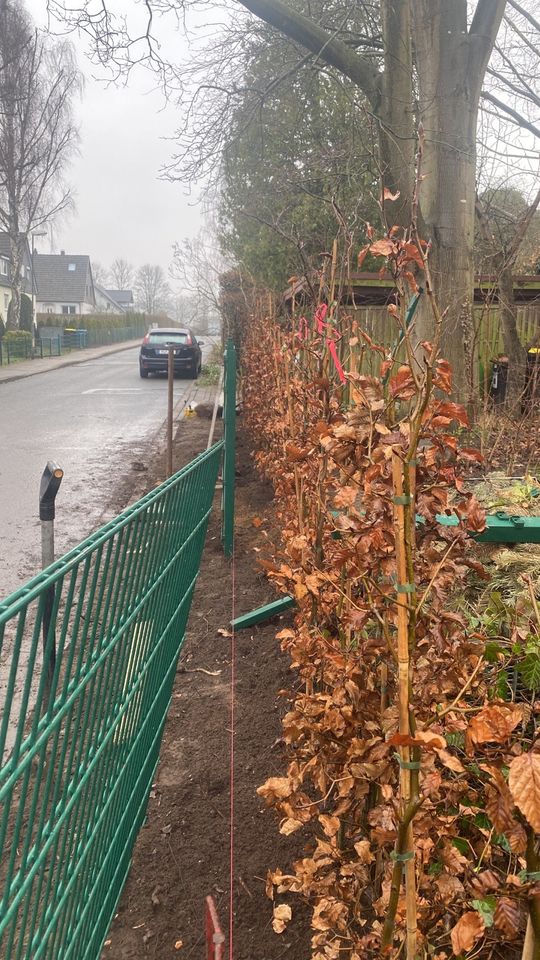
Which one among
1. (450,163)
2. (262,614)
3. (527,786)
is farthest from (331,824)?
(450,163)

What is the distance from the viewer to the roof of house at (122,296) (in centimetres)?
11100

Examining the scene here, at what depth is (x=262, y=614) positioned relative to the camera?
14.9 feet

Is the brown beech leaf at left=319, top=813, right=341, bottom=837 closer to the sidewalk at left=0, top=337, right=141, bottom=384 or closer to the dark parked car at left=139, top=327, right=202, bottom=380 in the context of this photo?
the dark parked car at left=139, top=327, right=202, bottom=380

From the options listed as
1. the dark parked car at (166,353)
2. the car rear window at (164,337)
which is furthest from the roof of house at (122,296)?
the dark parked car at (166,353)

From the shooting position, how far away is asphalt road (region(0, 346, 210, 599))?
276 inches

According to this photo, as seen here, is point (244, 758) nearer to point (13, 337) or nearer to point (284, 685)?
point (284, 685)

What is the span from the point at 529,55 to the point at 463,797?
10.7 m

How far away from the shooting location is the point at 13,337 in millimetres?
31609

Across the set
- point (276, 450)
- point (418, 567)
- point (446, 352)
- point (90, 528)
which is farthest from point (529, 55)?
point (418, 567)

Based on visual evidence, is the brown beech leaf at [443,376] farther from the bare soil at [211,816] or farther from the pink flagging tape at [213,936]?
the bare soil at [211,816]

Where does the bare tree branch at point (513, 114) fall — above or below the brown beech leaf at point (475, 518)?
above

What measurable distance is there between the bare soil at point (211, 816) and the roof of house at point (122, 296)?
110793 millimetres

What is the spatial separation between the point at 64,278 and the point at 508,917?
80.1m

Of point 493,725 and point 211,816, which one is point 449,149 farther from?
point 493,725
